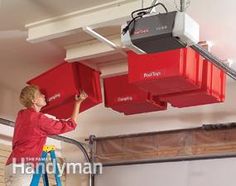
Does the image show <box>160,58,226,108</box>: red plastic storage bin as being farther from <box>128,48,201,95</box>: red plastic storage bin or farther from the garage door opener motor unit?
the garage door opener motor unit

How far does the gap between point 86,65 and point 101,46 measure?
1.65 ft

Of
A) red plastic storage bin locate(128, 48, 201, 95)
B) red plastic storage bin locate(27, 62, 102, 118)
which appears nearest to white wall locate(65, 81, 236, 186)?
red plastic storage bin locate(27, 62, 102, 118)

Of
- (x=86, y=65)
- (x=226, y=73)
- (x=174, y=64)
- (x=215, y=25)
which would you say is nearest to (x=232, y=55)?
(x=226, y=73)

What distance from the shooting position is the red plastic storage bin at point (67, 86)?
190 inches

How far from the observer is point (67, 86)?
483 cm

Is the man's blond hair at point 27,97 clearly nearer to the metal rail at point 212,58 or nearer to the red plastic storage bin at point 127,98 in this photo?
the red plastic storage bin at point 127,98

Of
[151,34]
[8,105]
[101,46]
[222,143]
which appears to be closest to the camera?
[151,34]

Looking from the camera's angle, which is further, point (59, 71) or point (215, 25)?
point (59, 71)

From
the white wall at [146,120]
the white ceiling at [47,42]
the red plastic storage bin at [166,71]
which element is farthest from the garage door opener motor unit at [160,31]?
the white wall at [146,120]

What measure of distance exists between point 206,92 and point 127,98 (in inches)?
35.9

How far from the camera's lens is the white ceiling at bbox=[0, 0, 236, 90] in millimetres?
3969

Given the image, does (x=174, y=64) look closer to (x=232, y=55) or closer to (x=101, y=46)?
(x=101, y=46)

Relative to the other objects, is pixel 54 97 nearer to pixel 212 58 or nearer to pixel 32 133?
pixel 32 133

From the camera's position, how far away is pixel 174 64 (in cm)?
418
